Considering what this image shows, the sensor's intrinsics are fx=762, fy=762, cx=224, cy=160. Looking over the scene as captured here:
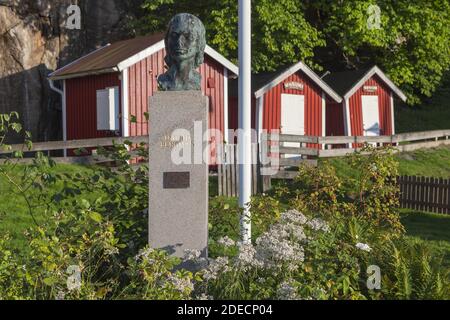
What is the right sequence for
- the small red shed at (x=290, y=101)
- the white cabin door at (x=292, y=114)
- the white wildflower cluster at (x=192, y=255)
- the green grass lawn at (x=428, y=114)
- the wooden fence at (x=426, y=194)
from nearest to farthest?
the white wildflower cluster at (x=192, y=255), the wooden fence at (x=426, y=194), the small red shed at (x=290, y=101), the white cabin door at (x=292, y=114), the green grass lawn at (x=428, y=114)

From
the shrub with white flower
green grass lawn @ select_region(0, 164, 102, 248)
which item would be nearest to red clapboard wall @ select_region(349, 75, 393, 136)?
green grass lawn @ select_region(0, 164, 102, 248)

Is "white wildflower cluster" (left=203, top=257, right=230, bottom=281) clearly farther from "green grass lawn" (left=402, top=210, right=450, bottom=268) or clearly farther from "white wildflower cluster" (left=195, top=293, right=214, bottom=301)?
"green grass lawn" (left=402, top=210, right=450, bottom=268)

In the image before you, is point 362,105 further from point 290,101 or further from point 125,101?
point 125,101

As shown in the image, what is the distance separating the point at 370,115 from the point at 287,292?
23.0 metres

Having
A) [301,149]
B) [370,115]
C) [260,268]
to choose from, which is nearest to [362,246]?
[260,268]

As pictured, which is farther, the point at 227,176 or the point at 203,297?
the point at 227,176

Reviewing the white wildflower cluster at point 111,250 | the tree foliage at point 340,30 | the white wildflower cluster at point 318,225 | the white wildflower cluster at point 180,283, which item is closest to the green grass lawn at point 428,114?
the tree foliage at point 340,30

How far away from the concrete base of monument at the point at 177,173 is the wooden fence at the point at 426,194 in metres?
10.2

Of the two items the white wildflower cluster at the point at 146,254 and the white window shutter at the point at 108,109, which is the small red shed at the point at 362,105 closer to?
the white window shutter at the point at 108,109

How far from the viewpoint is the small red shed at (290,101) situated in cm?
2515

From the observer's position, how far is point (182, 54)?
895cm

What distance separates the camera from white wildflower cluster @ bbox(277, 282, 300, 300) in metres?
7.04

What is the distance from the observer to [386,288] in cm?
768
